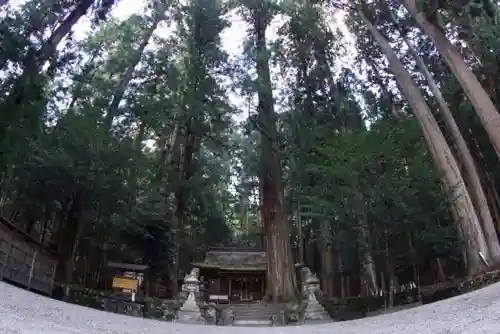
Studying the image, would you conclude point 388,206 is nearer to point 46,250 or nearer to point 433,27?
point 433,27

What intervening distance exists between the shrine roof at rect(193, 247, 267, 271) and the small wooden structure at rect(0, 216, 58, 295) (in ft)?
33.2

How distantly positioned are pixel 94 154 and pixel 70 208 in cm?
139

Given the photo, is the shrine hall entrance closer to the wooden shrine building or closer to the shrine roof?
the wooden shrine building

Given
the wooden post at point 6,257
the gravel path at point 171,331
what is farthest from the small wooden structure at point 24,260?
the gravel path at point 171,331

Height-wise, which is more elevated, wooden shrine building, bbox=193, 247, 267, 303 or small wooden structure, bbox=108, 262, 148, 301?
wooden shrine building, bbox=193, 247, 267, 303

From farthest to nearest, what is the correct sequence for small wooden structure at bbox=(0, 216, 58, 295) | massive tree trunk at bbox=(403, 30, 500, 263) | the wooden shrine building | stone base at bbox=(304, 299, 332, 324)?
1. the wooden shrine building
2. stone base at bbox=(304, 299, 332, 324)
3. massive tree trunk at bbox=(403, 30, 500, 263)
4. small wooden structure at bbox=(0, 216, 58, 295)

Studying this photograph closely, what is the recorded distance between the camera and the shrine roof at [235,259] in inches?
757

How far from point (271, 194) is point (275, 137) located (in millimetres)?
1726

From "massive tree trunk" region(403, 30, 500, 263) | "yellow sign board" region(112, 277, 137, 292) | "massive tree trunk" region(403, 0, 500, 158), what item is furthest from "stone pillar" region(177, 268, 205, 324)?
"massive tree trunk" region(403, 0, 500, 158)

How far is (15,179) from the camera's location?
393 inches

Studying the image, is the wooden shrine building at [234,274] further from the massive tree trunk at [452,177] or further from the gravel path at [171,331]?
the gravel path at [171,331]

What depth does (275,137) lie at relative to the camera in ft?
41.5

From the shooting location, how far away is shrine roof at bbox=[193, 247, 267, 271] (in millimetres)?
19234


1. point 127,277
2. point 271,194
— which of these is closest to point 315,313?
point 271,194
